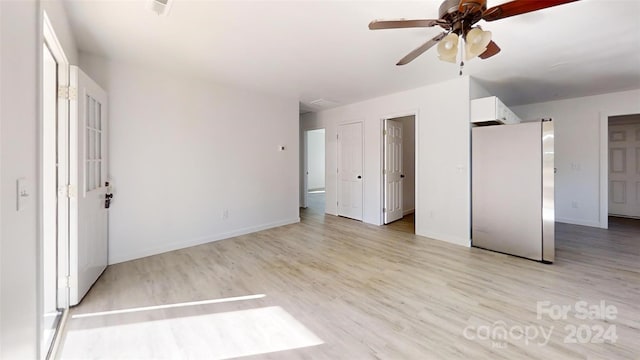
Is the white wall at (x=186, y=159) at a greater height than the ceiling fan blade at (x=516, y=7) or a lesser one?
lesser

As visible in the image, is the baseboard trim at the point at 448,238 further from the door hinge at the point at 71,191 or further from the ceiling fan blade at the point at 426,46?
the door hinge at the point at 71,191

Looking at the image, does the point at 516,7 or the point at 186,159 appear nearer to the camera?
the point at 516,7

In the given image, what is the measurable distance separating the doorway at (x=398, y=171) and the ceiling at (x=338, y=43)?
1.25 meters

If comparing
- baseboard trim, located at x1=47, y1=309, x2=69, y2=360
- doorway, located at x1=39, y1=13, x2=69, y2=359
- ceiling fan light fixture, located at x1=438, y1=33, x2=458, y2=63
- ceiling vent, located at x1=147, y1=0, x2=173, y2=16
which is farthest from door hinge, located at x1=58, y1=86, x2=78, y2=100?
ceiling fan light fixture, located at x1=438, y1=33, x2=458, y2=63

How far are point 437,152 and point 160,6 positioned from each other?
386cm

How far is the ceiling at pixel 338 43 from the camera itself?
210cm

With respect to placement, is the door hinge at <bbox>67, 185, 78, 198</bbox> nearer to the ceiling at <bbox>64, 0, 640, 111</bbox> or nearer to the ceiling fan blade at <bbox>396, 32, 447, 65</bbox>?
the ceiling at <bbox>64, 0, 640, 111</bbox>

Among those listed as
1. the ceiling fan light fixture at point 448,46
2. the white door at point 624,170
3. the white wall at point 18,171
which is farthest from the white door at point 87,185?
the white door at point 624,170

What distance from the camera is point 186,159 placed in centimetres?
371

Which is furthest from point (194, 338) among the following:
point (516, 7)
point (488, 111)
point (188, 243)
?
point (488, 111)

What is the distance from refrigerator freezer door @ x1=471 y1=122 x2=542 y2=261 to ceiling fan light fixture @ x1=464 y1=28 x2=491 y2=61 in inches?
82.0

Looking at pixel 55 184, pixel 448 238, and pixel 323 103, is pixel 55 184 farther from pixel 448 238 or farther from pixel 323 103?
pixel 448 238

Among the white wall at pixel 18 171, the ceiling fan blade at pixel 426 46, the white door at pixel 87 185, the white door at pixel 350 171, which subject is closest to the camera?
the white wall at pixel 18 171

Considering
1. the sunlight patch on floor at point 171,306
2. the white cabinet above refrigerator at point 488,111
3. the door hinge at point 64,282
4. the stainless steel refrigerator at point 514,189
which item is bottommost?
the sunlight patch on floor at point 171,306
